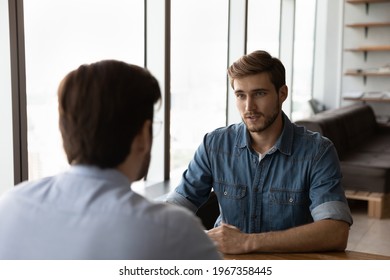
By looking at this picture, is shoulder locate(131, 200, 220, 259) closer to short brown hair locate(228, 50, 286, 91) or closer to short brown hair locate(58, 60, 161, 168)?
short brown hair locate(58, 60, 161, 168)

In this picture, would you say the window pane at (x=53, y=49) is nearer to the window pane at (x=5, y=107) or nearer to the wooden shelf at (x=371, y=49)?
the window pane at (x=5, y=107)

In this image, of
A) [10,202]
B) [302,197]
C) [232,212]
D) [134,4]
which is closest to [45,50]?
[134,4]

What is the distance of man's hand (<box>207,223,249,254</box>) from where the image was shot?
5.55ft

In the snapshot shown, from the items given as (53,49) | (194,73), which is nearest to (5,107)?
(53,49)

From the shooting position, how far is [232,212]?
2.15 meters

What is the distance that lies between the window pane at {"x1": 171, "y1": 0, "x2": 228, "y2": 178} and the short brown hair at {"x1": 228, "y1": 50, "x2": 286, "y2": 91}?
73.8 inches

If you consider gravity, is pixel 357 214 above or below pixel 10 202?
below

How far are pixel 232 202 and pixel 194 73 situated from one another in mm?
2442

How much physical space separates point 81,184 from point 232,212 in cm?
129

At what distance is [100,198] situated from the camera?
2.97 ft

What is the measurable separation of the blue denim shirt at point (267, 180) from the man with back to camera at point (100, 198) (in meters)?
1.14

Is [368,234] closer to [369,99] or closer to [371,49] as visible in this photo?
[369,99]
